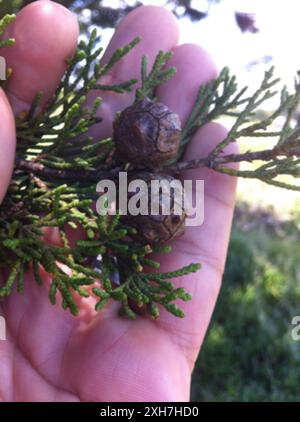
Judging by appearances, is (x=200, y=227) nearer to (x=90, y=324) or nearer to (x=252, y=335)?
(x=90, y=324)

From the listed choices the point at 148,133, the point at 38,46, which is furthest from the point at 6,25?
the point at 148,133

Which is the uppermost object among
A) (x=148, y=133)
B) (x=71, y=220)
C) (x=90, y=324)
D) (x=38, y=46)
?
(x=38, y=46)

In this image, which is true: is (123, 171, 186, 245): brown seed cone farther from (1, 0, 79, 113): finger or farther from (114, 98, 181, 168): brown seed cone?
(1, 0, 79, 113): finger

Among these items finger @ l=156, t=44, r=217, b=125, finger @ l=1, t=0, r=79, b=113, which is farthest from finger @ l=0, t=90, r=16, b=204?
finger @ l=156, t=44, r=217, b=125

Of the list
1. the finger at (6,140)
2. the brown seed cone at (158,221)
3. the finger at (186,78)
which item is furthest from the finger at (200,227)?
the finger at (6,140)

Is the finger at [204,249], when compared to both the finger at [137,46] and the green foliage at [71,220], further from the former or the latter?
the finger at [137,46]

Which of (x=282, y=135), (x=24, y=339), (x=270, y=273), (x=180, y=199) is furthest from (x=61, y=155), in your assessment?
(x=270, y=273)
